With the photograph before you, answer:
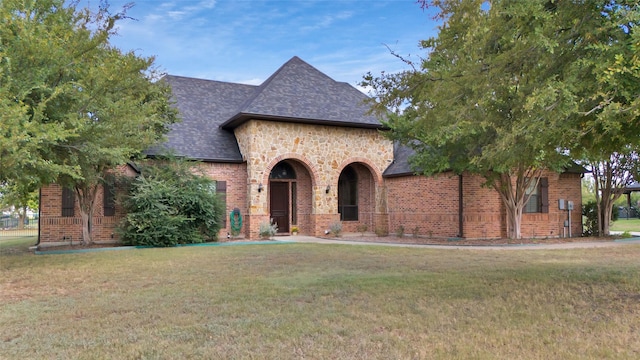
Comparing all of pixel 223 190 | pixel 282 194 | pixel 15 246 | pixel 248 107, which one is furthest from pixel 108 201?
pixel 282 194

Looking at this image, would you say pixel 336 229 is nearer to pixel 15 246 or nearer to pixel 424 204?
pixel 424 204

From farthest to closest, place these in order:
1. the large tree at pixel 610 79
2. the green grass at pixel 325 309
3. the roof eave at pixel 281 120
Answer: the roof eave at pixel 281 120, the large tree at pixel 610 79, the green grass at pixel 325 309

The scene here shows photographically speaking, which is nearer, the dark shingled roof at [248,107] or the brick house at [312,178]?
the brick house at [312,178]

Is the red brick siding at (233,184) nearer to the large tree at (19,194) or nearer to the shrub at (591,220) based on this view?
the large tree at (19,194)

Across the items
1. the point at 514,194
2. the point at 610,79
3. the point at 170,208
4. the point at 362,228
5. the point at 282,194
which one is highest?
the point at 610,79

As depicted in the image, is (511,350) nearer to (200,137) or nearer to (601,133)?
(601,133)

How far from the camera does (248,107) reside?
17859mm

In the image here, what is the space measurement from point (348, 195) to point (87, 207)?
1101 cm

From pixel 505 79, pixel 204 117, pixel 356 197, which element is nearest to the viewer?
pixel 505 79

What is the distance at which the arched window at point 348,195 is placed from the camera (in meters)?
21.2

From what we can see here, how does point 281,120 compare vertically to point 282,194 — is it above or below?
above

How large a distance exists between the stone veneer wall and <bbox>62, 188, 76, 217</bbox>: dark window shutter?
631 centimetres

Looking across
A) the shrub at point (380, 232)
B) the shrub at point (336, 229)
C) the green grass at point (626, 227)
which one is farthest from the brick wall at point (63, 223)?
the green grass at point (626, 227)

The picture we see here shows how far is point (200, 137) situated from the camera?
1895 centimetres
